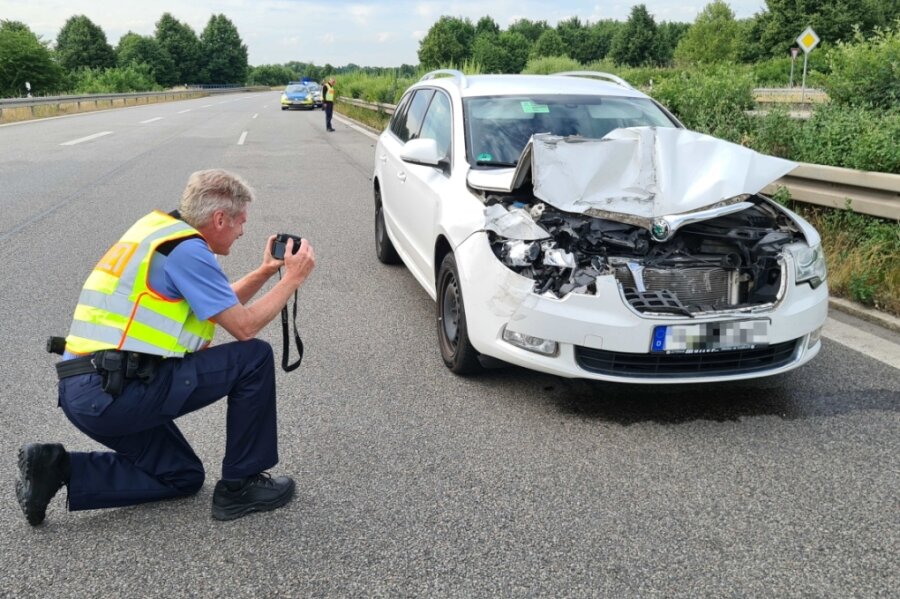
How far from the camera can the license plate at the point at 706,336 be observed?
147 inches

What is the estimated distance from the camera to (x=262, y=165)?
15383 millimetres

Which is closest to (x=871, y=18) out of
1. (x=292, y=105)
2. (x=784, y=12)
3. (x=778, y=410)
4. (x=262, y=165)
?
(x=784, y=12)

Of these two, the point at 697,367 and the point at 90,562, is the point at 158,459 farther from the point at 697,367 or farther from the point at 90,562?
the point at 697,367

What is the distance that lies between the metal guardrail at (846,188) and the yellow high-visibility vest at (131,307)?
519cm

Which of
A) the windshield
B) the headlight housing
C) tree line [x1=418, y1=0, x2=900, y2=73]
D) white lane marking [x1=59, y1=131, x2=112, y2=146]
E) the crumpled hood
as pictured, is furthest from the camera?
tree line [x1=418, y1=0, x2=900, y2=73]

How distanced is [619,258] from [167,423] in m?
2.37

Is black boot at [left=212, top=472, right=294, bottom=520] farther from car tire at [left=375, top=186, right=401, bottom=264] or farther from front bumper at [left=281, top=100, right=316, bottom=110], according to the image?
front bumper at [left=281, top=100, right=316, bottom=110]

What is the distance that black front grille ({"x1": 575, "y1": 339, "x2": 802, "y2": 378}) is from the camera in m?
3.83

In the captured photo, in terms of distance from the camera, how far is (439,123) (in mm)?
5789

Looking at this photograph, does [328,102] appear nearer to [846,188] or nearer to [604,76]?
[604,76]

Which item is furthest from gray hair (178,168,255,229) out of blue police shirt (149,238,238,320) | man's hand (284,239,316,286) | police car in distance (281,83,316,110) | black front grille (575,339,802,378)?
police car in distance (281,83,316,110)

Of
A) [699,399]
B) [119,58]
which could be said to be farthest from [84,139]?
[119,58]

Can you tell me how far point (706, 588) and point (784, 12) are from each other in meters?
61.7

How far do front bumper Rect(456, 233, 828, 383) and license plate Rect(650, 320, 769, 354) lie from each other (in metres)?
0.03
